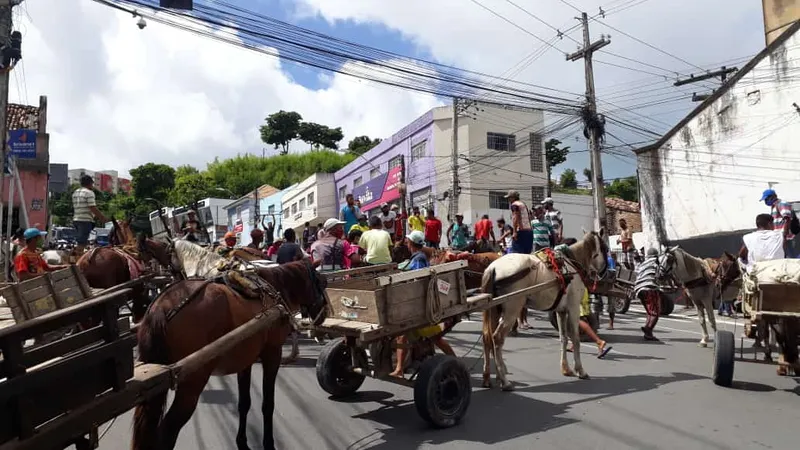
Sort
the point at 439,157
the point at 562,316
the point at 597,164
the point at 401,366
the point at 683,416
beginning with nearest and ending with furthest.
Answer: the point at 683,416 → the point at 401,366 → the point at 562,316 → the point at 597,164 → the point at 439,157

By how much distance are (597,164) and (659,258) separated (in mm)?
10657

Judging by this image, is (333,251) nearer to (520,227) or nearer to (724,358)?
(520,227)

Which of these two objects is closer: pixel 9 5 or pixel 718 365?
pixel 718 365

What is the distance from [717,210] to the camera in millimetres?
20594

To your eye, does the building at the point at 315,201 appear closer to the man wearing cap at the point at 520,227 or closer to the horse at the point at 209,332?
the man wearing cap at the point at 520,227

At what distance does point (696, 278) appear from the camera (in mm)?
10594

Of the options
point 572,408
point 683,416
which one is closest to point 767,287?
point 683,416

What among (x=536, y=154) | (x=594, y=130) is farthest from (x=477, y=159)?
(x=594, y=130)

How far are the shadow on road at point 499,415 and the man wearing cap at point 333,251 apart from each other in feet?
10.5

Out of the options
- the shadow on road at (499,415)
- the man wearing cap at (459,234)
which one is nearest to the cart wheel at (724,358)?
the shadow on road at (499,415)

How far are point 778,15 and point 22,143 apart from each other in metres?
Result: 28.8

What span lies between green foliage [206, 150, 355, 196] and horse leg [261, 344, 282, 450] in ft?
185

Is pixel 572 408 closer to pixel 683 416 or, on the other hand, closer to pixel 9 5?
pixel 683 416

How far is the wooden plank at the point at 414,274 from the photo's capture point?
5320 millimetres
